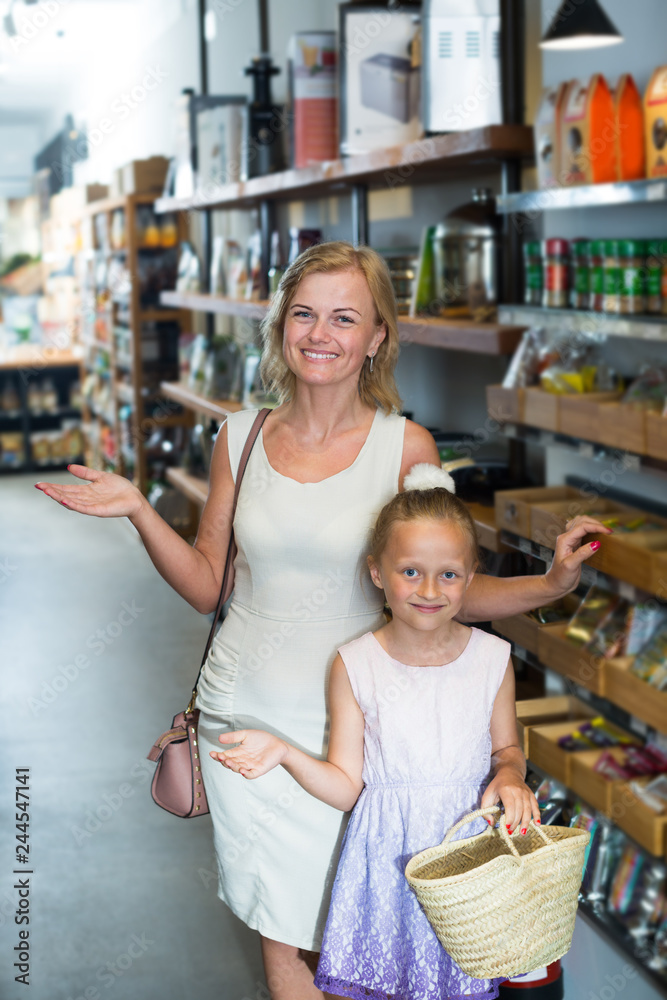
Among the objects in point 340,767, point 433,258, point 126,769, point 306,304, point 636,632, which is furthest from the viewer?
point 126,769

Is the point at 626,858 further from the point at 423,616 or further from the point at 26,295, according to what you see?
the point at 26,295

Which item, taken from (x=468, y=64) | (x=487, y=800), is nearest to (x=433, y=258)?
(x=468, y=64)

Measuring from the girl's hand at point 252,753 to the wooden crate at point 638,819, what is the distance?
33.7 inches

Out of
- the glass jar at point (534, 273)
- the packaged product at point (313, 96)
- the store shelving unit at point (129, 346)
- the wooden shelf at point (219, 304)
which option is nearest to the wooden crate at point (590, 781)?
the glass jar at point (534, 273)

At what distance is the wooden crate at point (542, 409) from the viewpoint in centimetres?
224

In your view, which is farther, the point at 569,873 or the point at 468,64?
the point at 468,64

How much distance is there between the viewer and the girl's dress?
56.7 inches

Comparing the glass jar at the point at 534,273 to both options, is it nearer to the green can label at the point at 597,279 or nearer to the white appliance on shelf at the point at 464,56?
the green can label at the point at 597,279

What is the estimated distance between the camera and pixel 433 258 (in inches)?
114

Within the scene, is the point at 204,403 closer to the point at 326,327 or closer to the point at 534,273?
the point at 534,273

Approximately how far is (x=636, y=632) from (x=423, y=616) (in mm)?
640

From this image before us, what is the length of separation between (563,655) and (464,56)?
164 cm

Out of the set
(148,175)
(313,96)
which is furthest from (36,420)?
(313,96)

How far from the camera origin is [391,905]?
145 centimetres
